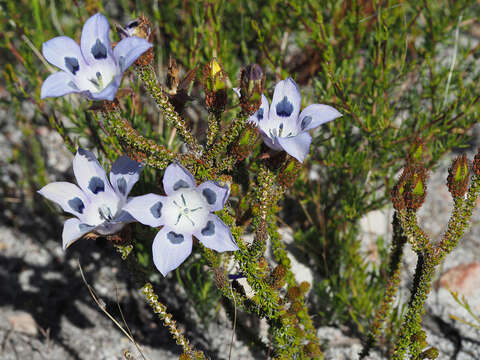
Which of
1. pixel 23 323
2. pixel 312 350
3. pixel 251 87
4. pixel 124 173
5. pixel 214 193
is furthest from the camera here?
pixel 23 323

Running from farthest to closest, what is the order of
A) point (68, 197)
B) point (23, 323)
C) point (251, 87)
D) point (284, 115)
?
point (23, 323)
point (284, 115)
point (68, 197)
point (251, 87)

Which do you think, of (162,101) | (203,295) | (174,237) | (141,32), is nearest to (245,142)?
(162,101)

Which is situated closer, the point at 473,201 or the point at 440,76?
the point at 473,201

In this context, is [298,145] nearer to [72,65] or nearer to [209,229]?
[209,229]

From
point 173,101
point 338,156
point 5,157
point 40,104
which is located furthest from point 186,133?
point 5,157

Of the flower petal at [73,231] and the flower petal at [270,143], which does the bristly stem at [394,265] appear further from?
the flower petal at [73,231]

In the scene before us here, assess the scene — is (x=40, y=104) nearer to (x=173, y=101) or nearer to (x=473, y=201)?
(x=173, y=101)
